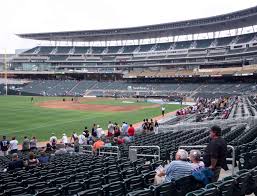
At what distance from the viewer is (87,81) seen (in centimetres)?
10419

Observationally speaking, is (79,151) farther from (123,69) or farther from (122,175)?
(123,69)

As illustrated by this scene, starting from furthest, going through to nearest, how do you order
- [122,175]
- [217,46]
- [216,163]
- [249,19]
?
[217,46] < [249,19] < [122,175] < [216,163]

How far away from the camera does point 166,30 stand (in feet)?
294

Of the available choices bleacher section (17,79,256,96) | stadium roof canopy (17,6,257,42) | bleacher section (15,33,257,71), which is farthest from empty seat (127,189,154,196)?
bleacher section (15,33,257,71)

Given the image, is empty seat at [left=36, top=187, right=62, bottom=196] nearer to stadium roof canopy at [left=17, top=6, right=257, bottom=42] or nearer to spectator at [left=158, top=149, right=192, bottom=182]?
spectator at [left=158, top=149, right=192, bottom=182]

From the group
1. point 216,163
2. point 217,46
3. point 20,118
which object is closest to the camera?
point 216,163

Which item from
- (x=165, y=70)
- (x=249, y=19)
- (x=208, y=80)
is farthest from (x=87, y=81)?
(x=249, y=19)

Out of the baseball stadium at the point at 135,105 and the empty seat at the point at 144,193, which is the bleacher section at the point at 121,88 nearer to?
the baseball stadium at the point at 135,105

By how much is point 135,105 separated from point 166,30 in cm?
3413

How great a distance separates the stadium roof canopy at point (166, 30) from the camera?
240ft

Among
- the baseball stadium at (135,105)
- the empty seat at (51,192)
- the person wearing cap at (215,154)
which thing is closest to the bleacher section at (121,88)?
the baseball stadium at (135,105)

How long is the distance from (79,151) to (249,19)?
61494mm

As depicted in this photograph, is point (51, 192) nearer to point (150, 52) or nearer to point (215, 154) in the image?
point (215, 154)

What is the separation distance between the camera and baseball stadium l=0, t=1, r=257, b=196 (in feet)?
24.6
